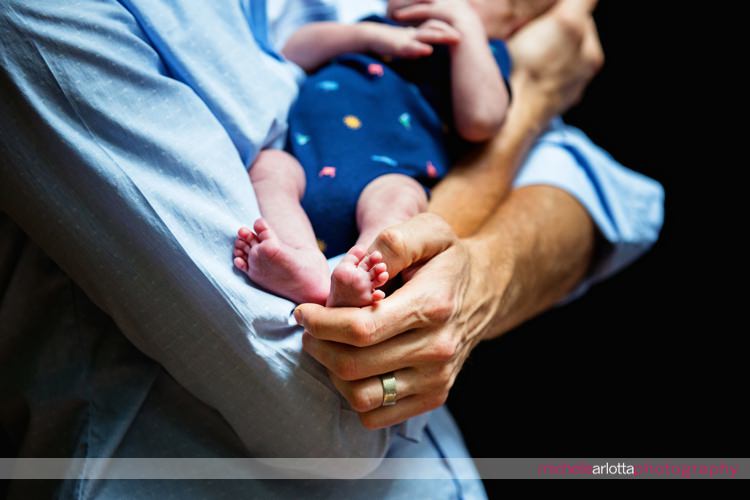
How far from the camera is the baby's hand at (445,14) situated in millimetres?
1069

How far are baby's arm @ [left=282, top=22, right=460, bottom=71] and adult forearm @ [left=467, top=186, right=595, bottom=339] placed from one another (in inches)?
11.6

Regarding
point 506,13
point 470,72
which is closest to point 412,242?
point 470,72

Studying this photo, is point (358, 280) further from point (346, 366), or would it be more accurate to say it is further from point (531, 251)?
point (531, 251)

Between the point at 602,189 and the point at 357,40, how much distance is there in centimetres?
54

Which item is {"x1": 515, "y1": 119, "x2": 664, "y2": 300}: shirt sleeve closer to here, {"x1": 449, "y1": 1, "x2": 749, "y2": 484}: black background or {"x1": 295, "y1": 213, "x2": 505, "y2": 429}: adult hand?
{"x1": 449, "y1": 1, "x2": 749, "y2": 484}: black background

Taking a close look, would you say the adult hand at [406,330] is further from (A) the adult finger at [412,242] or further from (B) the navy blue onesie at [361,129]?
(B) the navy blue onesie at [361,129]

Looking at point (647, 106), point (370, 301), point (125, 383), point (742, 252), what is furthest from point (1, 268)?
point (742, 252)

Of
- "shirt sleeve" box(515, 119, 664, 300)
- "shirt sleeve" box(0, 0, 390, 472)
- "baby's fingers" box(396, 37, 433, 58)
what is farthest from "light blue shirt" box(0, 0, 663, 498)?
"shirt sleeve" box(515, 119, 664, 300)

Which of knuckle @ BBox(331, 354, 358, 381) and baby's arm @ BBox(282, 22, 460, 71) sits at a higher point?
baby's arm @ BBox(282, 22, 460, 71)

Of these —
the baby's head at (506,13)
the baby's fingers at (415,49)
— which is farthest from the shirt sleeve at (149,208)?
the baby's head at (506,13)

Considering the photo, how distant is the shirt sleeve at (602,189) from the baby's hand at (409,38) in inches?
13.8

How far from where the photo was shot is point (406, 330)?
788 mm

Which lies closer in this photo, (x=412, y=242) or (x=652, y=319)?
(x=412, y=242)

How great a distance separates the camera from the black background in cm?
157
